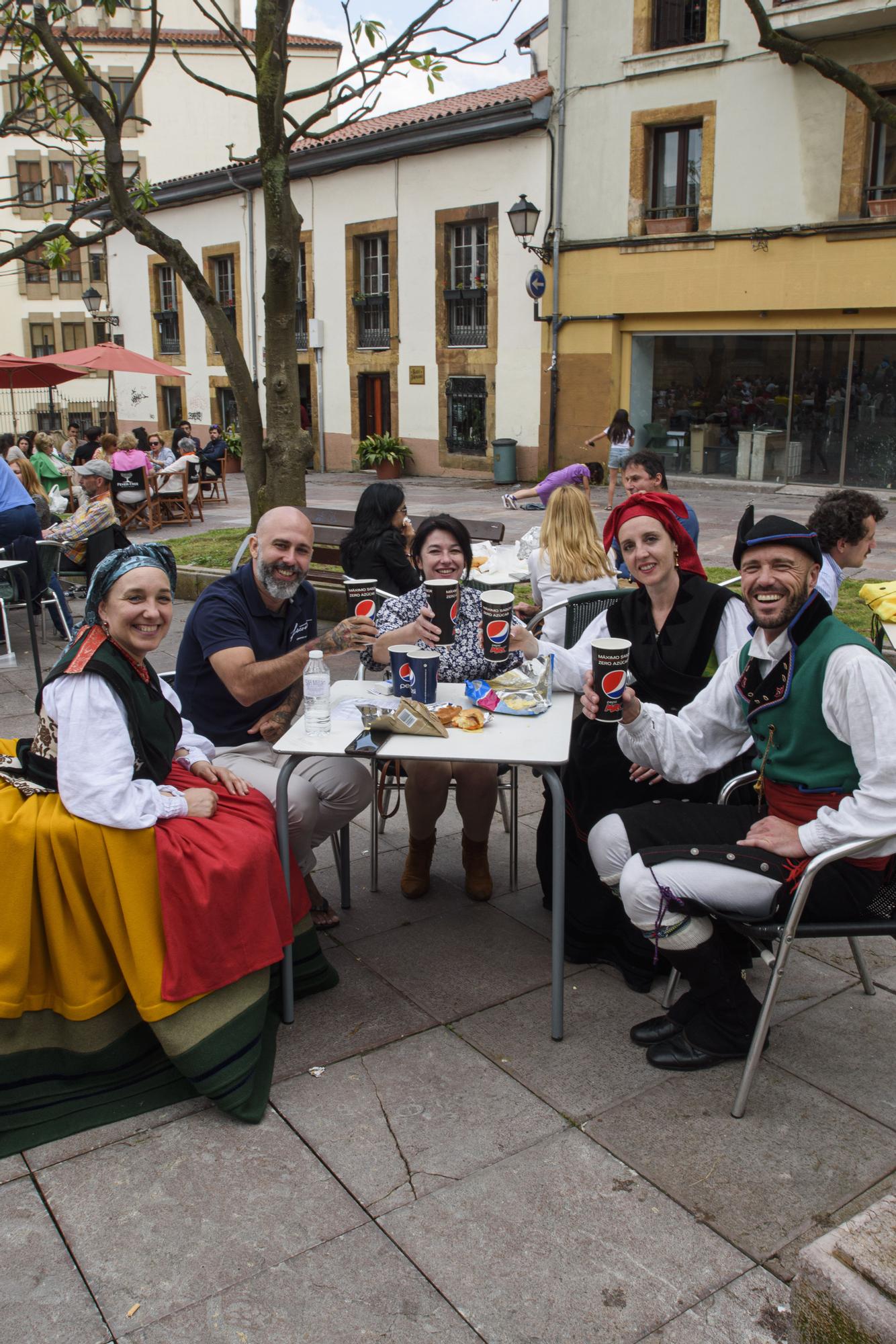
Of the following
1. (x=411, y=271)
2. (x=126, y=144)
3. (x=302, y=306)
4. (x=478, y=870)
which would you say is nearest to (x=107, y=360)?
(x=411, y=271)

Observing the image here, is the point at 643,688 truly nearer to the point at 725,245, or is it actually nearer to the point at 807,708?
the point at 807,708

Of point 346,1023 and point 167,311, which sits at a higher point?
point 167,311

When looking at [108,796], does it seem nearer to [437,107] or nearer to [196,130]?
[437,107]

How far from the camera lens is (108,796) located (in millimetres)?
2629

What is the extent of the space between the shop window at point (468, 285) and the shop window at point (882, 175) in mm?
7090

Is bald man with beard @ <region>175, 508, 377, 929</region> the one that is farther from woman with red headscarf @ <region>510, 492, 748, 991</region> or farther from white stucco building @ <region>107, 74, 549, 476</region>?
white stucco building @ <region>107, 74, 549, 476</region>

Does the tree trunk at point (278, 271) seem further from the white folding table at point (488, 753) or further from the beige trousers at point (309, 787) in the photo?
the white folding table at point (488, 753)

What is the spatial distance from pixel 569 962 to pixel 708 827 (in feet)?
2.64

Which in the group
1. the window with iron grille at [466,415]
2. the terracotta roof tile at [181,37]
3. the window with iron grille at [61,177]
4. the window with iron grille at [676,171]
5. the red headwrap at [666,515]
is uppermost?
the terracotta roof tile at [181,37]

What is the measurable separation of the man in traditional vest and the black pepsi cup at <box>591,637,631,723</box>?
1.9 inches

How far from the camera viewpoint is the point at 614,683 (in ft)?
9.42

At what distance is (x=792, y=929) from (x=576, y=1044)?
0.80 m

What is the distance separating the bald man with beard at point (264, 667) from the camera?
3.44m

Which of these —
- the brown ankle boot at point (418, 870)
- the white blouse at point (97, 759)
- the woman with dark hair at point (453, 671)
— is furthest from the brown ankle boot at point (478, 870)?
the white blouse at point (97, 759)
